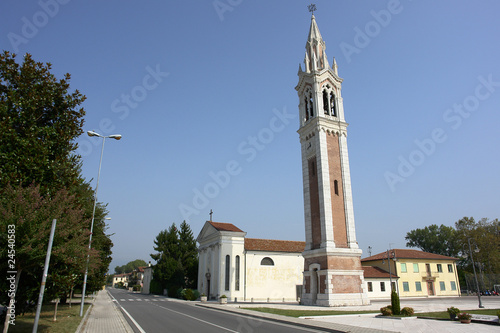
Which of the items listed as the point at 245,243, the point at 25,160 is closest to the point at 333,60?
the point at 245,243

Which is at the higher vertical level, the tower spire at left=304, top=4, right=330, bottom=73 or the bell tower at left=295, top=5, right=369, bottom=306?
the tower spire at left=304, top=4, right=330, bottom=73

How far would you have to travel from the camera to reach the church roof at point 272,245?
43.5 m

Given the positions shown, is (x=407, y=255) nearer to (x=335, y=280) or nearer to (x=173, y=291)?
(x=335, y=280)

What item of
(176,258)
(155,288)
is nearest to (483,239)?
(176,258)

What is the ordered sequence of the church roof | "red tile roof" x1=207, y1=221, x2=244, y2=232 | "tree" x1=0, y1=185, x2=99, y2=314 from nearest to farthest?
"tree" x1=0, y1=185, x2=99, y2=314 → the church roof → "red tile roof" x1=207, y1=221, x2=244, y2=232

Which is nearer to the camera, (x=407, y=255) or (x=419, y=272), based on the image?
(x=419, y=272)

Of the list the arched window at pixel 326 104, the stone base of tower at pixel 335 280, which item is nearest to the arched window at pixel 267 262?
the stone base of tower at pixel 335 280

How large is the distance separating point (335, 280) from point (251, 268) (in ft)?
52.6

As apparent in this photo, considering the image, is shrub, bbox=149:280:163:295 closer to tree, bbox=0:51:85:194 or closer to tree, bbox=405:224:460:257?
tree, bbox=0:51:85:194

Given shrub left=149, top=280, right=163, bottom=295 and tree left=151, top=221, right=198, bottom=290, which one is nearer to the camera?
tree left=151, top=221, right=198, bottom=290

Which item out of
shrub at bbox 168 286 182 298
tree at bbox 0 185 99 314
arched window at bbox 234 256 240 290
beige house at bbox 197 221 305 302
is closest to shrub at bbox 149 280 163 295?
shrub at bbox 168 286 182 298

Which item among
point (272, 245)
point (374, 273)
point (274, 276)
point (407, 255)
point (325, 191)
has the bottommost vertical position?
point (274, 276)

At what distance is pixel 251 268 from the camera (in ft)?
139

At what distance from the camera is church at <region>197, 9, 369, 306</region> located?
2961 cm
